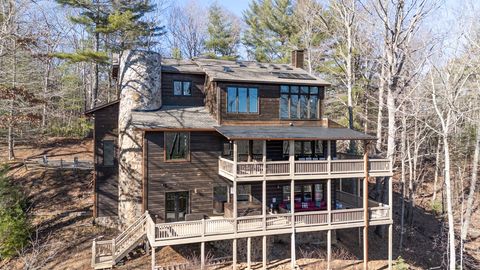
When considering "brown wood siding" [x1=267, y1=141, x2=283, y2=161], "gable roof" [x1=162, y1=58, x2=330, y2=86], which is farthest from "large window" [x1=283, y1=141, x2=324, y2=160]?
"gable roof" [x1=162, y1=58, x2=330, y2=86]

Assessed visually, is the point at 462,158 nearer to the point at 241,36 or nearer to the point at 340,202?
the point at 340,202

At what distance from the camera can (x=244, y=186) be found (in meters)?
18.5

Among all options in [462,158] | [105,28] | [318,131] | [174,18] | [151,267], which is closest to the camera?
[151,267]

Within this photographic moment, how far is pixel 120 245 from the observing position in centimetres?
1550

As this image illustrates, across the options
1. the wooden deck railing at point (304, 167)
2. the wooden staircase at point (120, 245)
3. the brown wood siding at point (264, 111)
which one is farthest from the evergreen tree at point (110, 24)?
the wooden deck railing at point (304, 167)

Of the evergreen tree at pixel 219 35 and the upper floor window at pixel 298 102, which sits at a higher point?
the evergreen tree at pixel 219 35

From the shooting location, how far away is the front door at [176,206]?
17484 mm

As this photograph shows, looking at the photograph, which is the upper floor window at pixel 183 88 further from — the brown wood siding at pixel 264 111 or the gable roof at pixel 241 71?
the brown wood siding at pixel 264 111

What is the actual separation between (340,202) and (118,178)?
13.8 m

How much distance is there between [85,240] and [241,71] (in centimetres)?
1304

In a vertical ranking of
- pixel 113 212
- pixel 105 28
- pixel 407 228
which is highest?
pixel 105 28

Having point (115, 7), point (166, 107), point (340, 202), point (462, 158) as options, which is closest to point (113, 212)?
point (166, 107)

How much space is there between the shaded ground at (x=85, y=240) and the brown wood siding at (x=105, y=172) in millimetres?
1265

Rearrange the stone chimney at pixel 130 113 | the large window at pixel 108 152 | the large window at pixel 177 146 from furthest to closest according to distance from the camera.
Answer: the large window at pixel 108 152, the stone chimney at pixel 130 113, the large window at pixel 177 146
